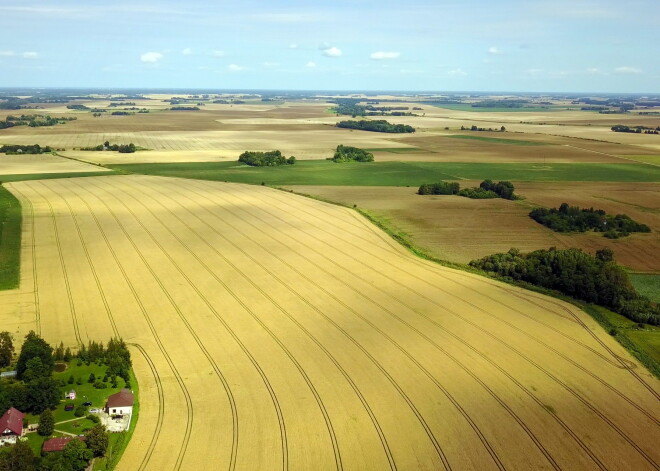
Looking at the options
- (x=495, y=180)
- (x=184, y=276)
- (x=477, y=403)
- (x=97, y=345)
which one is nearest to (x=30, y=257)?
(x=184, y=276)

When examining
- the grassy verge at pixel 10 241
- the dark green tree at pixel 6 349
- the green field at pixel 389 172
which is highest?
the green field at pixel 389 172

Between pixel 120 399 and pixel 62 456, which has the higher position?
pixel 120 399

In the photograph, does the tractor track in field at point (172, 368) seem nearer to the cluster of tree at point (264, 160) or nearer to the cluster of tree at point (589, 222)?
the cluster of tree at point (589, 222)

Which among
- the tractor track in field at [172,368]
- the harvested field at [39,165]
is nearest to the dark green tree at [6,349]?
the tractor track in field at [172,368]

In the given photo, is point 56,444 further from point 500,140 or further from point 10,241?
point 500,140

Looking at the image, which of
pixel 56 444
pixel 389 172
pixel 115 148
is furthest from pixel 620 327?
pixel 115 148

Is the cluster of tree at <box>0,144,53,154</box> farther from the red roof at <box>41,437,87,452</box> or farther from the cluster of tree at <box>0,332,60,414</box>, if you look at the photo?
the red roof at <box>41,437,87,452</box>

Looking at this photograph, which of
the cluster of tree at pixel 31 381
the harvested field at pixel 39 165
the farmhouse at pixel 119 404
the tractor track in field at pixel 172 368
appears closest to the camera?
the tractor track in field at pixel 172 368
